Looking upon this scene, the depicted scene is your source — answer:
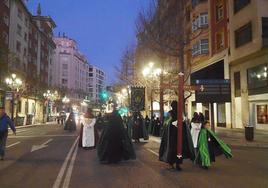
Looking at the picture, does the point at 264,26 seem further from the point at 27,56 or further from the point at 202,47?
the point at 27,56

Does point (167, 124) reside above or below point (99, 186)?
above

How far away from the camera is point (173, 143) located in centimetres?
1075

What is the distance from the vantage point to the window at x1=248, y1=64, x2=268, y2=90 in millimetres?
29844

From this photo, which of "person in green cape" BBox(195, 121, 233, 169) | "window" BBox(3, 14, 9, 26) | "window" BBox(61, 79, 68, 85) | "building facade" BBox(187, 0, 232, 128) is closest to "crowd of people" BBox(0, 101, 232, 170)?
"person in green cape" BBox(195, 121, 233, 169)

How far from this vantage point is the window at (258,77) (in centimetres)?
2984

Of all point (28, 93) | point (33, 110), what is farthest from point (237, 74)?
point (33, 110)

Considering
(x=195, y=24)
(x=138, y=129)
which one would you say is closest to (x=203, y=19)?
(x=195, y=24)

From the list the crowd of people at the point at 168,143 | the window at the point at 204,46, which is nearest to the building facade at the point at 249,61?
the window at the point at 204,46

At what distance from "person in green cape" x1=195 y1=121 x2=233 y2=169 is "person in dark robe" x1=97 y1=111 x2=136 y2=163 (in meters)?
2.32

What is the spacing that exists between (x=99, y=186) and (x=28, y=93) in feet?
180

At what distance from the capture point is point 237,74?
35219 millimetres

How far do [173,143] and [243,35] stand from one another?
2490 cm

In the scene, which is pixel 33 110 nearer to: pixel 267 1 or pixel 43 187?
pixel 267 1

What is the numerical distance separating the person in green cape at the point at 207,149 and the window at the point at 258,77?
64.6ft
